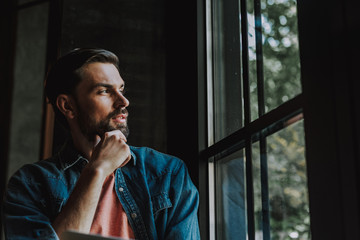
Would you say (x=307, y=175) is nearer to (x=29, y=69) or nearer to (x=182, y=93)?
(x=182, y=93)

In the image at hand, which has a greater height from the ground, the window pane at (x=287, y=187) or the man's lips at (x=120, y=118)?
the man's lips at (x=120, y=118)

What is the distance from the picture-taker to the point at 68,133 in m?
1.88

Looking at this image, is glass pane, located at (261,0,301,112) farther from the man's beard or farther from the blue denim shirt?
the man's beard

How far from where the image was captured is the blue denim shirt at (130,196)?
1484 mm

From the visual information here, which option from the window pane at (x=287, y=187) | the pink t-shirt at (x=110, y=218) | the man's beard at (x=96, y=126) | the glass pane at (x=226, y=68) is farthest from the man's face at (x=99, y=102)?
the window pane at (x=287, y=187)

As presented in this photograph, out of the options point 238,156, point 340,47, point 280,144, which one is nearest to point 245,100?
point 238,156

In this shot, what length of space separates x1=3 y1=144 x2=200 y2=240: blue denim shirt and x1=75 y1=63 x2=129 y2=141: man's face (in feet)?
0.39

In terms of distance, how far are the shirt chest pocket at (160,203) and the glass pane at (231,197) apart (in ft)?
0.68

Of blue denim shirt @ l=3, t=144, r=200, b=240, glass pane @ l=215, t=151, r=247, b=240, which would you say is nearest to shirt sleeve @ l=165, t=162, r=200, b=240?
blue denim shirt @ l=3, t=144, r=200, b=240

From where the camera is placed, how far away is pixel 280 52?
3.90 ft

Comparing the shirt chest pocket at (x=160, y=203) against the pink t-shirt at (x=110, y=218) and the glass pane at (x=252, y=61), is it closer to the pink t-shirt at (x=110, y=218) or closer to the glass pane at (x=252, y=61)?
the pink t-shirt at (x=110, y=218)

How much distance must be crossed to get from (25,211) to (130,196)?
35 cm

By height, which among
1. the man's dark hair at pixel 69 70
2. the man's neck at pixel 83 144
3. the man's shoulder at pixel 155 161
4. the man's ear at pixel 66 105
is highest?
the man's dark hair at pixel 69 70

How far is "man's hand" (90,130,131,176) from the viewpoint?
1.56 metres
